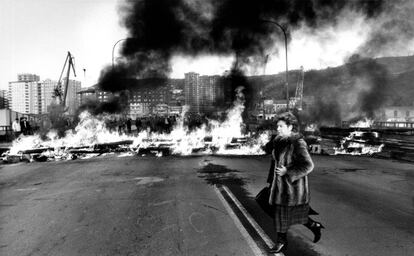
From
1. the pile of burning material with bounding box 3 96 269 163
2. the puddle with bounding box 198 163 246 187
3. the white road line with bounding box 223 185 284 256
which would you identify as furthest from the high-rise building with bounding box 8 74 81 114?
the white road line with bounding box 223 185 284 256

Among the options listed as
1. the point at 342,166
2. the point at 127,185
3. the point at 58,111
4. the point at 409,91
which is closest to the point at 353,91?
the point at 58,111

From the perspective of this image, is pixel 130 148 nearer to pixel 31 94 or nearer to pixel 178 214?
pixel 178 214

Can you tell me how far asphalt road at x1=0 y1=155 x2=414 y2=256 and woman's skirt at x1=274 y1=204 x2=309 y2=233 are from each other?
33cm

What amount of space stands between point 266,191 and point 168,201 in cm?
282

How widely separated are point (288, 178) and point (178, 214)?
2.32 meters

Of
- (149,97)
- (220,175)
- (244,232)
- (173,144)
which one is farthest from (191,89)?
(244,232)

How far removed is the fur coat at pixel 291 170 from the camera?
383cm

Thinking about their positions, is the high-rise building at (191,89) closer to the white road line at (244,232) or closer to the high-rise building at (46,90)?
the high-rise building at (46,90)

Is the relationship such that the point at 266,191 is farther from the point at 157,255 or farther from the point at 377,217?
the point at 377,217

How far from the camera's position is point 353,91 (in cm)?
5522

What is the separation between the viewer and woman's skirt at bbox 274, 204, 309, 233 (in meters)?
3.90

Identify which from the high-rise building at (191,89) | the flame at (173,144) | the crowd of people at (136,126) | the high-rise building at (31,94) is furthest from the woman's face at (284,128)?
the high-rise building at (31,94)

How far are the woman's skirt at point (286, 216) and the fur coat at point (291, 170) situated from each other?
0.20 ft

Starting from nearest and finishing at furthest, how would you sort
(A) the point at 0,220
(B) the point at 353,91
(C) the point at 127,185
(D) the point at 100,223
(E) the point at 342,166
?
(D) the point at 100,223 < (A) the point at 0,220 < (C) the point at 127,185 < (E) the point at 342,166 < (B) the point at 353,91
